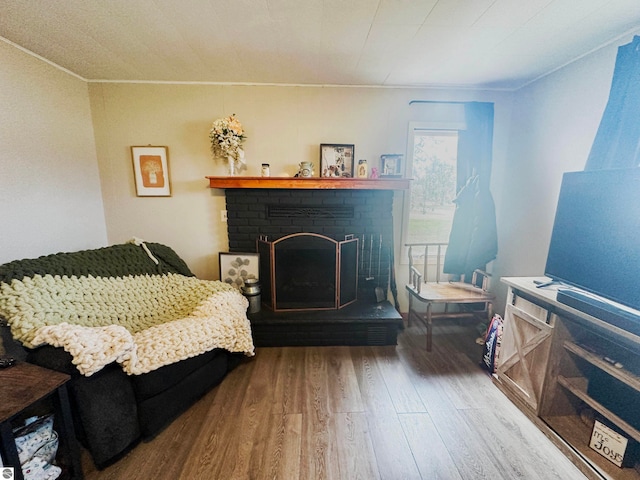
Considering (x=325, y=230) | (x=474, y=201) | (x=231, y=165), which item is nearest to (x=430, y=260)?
(x=474, y=201)

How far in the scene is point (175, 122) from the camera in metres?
2.59

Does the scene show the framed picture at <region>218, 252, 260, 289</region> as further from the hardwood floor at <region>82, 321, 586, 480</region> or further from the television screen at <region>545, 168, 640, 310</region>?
the television screen at <region>545, 168, 640, 310</region>

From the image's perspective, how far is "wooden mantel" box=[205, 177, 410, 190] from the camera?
248cm

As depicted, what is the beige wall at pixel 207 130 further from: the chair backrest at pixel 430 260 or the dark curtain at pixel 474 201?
the chair backrest at pixel 430 260

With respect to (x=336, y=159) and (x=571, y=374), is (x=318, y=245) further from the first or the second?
(x=571, y=374)

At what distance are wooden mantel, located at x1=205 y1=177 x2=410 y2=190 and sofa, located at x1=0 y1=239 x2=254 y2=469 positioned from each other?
→ 93 centimetres

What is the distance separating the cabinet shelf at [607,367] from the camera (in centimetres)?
120

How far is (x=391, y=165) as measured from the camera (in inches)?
104

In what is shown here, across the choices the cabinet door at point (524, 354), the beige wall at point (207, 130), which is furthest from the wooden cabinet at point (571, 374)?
the beige wall at point (207, 130)

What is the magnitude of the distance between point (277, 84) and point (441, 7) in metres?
1.58

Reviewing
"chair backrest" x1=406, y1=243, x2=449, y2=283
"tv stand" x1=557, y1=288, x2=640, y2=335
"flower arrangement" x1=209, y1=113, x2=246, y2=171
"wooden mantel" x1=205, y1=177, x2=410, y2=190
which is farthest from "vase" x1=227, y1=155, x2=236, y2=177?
"tv stand" x1=557, y1=288, x2=640, y2=335

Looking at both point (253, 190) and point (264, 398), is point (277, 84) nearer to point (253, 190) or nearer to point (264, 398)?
point (253, 190)

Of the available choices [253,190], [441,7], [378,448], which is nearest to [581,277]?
[378,448]

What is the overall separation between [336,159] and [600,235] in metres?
2.01
